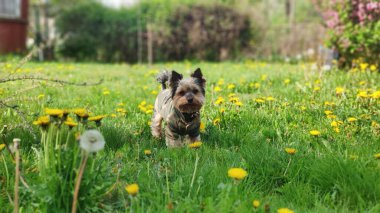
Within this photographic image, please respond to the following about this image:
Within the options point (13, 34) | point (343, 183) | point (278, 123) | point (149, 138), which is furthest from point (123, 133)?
point (13, 34)

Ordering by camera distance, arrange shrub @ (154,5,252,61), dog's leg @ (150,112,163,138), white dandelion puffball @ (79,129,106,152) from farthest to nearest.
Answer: shrub @ (154,5,252,61) < dog's leg @ (150,112,163,138) < white dandelion puffball @ (79,129,106,152)

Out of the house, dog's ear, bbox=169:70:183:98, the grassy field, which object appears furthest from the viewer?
the house

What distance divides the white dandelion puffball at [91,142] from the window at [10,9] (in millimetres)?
17074

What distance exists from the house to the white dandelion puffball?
1657 centimetres

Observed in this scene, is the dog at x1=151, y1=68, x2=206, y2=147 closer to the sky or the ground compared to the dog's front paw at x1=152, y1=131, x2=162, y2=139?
closer to the sky

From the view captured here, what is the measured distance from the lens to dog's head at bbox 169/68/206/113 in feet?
12.4

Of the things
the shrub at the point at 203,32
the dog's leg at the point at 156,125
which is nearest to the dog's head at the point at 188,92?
the dog's leg at the point at 156,125

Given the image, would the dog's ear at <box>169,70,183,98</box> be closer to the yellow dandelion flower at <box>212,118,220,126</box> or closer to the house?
the yellow dandelion flower at <box>212,118,220,126</box>

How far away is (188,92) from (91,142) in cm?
196

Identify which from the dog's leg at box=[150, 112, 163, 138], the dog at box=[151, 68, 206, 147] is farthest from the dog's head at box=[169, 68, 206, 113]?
the dog's leg at box=[150, 112, 163, 138]

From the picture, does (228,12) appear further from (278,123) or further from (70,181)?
(70,181)

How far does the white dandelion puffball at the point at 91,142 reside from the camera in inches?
75.6

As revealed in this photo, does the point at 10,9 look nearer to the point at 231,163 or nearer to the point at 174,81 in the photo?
the point at 174,81

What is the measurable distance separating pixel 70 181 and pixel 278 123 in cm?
254
